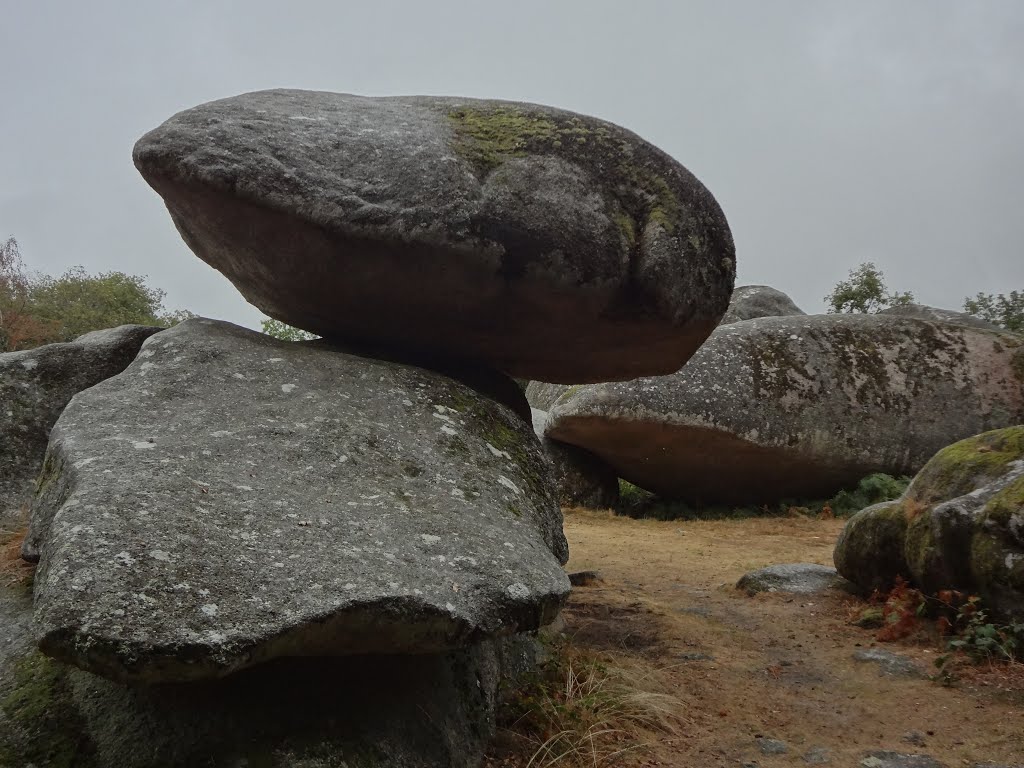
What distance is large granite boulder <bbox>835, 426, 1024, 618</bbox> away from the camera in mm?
4895

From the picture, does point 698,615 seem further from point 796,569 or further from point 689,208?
point 689,208

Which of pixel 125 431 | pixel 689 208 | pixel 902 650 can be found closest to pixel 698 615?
pixel 902 650

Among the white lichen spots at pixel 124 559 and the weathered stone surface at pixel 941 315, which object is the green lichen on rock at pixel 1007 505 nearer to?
the white lichen spots at pixel 124 559

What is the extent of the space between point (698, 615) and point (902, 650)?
5.12ft

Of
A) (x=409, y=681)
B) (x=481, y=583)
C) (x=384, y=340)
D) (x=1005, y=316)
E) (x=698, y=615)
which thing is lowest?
(x=698, y=615)

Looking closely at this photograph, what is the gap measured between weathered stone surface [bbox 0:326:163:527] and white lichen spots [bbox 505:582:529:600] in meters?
3.22

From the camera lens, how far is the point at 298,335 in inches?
1377

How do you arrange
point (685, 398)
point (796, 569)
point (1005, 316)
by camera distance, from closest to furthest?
point (796, 569)
point (685, 398)
point (1005, 316)

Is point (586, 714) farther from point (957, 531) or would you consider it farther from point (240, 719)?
point (957, 531)

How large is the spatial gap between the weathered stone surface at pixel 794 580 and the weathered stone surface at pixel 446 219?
2.89 metres

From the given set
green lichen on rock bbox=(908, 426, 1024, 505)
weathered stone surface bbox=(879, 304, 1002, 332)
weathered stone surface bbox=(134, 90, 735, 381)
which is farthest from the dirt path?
weathered stone surface bbox=(879, 304, 1002, 332)

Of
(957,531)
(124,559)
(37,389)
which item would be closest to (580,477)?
(957,531)

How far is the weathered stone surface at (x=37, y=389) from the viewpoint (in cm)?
501

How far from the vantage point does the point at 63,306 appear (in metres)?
30.9
